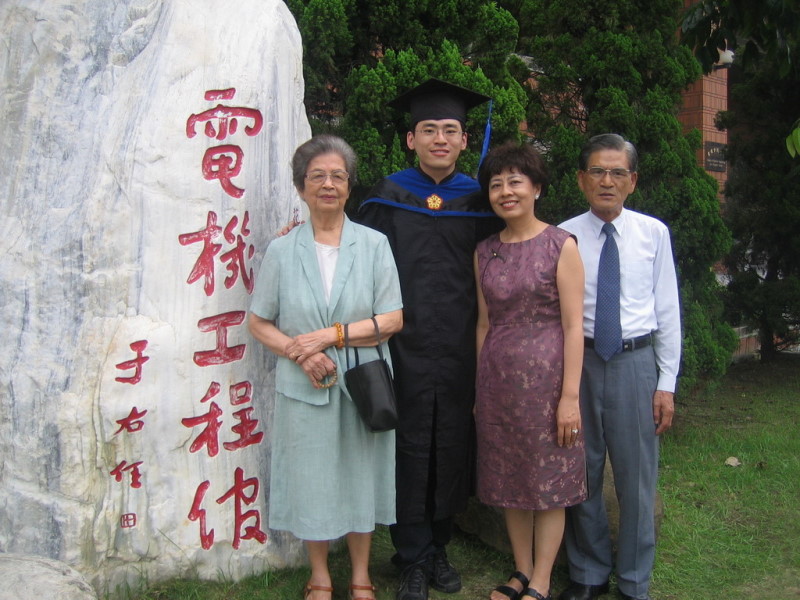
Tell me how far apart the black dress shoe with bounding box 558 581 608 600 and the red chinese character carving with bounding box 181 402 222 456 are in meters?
1.46

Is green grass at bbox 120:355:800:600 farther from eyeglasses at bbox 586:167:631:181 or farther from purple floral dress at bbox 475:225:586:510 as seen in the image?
eyeglasses at bbox 586:167:631:181

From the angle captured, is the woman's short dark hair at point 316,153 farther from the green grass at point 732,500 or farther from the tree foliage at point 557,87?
the green grass at point 732,500

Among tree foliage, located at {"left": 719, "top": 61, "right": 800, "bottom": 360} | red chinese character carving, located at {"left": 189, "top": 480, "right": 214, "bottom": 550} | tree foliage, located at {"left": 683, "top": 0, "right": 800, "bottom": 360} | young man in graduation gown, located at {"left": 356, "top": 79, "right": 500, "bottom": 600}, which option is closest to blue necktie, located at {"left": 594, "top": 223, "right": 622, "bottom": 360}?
young man in graduation gown, located at {"left": 356, "top": 79, "right": 500, "bottom": 600}

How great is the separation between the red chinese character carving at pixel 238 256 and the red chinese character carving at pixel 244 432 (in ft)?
1.56

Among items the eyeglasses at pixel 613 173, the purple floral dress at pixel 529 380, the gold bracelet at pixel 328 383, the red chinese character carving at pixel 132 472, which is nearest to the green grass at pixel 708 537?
the red chinese character carving at pixel 132 472

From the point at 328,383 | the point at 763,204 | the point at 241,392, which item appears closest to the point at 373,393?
the point at 328,383

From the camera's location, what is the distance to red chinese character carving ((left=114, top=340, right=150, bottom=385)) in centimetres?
283

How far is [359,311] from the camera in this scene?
274 centimetres

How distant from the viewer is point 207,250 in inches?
116

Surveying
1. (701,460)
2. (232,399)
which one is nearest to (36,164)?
(232,399)

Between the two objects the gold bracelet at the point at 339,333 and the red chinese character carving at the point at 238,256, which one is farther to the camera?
the red chinese character carving at the point at 238,256

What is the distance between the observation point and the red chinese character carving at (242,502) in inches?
120

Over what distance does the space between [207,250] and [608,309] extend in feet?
4.92

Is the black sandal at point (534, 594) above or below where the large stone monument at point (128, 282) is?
below
